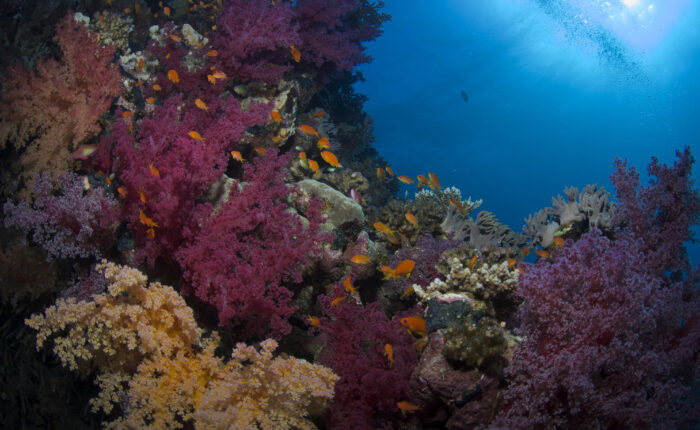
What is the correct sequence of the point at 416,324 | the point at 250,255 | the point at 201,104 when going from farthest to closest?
the point at 201,104, the point at 250,255, the point at 416,324

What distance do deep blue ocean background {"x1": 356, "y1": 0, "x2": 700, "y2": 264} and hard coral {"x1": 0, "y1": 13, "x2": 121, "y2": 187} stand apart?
38.2m

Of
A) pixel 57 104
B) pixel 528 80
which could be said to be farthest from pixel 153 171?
pixel 528 80

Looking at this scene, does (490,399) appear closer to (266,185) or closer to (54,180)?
(266,185)

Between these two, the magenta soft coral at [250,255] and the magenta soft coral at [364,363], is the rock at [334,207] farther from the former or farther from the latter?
the magenta soft coral at [364,363]

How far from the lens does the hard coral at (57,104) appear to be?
14.0 feet

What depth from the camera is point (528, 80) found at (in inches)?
1886

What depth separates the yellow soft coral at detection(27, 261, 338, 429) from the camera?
112 inches

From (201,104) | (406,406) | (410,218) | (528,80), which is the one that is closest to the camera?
(406,406)

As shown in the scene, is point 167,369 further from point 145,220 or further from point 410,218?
point 410,218

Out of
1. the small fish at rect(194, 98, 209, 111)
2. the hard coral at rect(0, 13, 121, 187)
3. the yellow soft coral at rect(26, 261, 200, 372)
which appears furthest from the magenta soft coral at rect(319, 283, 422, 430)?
the hard coral at rect(0, 13, 121, 187)

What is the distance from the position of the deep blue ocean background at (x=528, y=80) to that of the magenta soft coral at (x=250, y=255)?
39.4 metres

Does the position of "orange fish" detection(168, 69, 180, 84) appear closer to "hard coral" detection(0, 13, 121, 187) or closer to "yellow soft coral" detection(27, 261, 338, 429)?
"hard coral" detection(0, 13, 121, 187)

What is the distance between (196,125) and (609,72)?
66.7 meters

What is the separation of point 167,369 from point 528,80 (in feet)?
186
